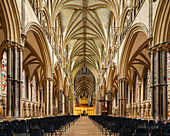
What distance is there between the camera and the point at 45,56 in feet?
68.7

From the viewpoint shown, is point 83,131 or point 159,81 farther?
point 83,131

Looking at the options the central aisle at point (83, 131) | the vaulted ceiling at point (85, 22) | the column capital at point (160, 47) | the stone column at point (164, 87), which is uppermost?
the vaulted ceiling at point (85, 22)

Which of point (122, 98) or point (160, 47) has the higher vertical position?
point (160, 47)

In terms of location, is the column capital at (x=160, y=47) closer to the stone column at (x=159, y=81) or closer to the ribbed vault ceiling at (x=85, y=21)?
the stone column at (x=159, y=81)

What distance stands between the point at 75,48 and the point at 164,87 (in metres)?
31.9

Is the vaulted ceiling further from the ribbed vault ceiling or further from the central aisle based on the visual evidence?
the central aisle

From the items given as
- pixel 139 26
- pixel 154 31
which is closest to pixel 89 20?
pixel 139 26

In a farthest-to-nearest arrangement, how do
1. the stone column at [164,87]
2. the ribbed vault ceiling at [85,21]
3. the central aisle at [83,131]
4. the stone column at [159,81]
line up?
the ribbed vault ceiling at [85,21]
the stone column at [159,81]
the stone column at [164,87]
the central aisle at [83,131]

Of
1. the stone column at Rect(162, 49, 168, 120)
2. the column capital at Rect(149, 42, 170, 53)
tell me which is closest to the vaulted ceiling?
the column capital at Rect(149, 42, 170, 53)

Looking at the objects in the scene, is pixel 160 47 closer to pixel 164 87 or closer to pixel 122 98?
pixel 164 87

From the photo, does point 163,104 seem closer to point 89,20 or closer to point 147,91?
point 147,91

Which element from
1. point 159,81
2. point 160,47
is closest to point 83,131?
point 159,81

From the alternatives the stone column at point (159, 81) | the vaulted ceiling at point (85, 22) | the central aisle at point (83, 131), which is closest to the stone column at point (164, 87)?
the stone column at point (159, 81)

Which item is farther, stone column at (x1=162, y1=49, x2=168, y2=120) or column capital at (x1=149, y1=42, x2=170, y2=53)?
column capital at (x1=149, y1=42, x2=170, y2=53)
